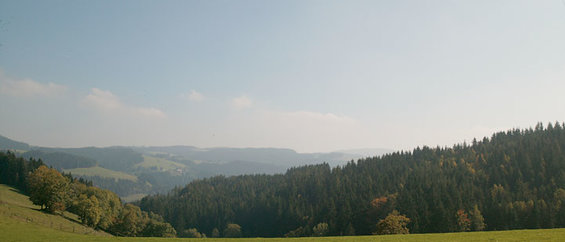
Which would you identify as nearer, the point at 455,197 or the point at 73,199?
the point at 73,199

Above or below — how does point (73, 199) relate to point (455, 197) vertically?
below

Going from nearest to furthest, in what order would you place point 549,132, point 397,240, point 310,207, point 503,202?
point 397,240 < point 503,202 < point 310,207 < point 549,132

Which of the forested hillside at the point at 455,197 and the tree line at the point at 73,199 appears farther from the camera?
the forested hillside at the point at 455,197

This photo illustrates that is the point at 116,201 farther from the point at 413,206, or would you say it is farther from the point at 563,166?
the point at 563,166

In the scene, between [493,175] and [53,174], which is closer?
[53,174]

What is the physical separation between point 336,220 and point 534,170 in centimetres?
10610

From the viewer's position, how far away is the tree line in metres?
95.5

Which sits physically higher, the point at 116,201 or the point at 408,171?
the point at 408,171

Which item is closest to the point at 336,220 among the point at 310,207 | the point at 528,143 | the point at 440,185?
the point at 310,207

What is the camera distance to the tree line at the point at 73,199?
9550cm

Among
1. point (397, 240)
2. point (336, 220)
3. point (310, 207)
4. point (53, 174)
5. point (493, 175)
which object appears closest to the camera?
point (397, 240)

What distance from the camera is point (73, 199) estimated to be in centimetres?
10862

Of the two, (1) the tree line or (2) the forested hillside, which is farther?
(2) the forested hillside

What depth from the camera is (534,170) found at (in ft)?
536
